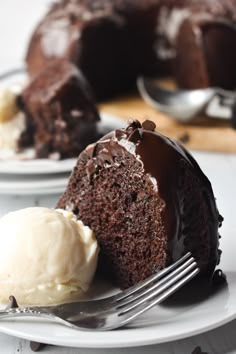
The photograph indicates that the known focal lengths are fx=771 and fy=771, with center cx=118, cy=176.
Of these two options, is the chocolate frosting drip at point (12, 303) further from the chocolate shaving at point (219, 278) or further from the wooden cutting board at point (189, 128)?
the wooden cutting board at point (189, 128)

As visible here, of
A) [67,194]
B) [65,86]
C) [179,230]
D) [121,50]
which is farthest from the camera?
[121,50]

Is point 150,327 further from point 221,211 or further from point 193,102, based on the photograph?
point 193,102

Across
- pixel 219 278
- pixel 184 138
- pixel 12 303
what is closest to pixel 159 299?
pixel 219 278

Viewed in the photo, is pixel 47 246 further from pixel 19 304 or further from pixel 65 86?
pixel 65 86

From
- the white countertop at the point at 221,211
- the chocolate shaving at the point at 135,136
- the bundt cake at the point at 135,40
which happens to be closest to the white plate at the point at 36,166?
the white countertop at the point at 221,211

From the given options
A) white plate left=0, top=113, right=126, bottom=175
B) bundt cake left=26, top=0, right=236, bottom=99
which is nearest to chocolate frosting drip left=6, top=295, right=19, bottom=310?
white plate left=0, top=113, right=126, bottom=175

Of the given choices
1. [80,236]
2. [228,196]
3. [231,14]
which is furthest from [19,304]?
[231,14]

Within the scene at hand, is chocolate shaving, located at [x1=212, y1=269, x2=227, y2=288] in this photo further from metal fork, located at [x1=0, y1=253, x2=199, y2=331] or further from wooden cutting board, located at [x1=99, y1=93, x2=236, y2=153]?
wooden cutting board, located at [x1=99, y1=93, x2=236, y2=153]
